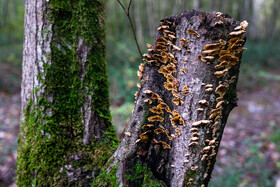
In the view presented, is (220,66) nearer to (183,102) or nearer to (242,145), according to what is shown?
(183,102)

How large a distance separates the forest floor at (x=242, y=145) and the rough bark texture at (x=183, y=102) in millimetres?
2318

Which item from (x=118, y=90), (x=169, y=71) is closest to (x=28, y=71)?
(x=169, y=71)

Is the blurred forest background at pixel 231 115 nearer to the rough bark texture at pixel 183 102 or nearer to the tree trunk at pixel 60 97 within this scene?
the rough bark texture at pixel 183 102

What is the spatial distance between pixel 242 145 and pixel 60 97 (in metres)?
4.92

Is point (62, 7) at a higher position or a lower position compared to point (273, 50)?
lower

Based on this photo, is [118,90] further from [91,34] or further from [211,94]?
[211,94]

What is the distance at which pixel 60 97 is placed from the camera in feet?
4.94

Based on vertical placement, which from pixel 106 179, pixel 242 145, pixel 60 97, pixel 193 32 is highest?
pixel 242 145

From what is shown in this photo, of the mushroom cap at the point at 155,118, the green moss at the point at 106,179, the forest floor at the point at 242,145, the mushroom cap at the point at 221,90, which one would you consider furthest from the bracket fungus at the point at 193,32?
the forest floor at the point at 242,145

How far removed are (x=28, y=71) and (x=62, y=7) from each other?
1.88 feet

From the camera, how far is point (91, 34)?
1571 mm

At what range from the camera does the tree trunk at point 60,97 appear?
1455 millimetres

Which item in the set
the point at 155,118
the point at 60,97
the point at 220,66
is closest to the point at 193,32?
the point at 220,66

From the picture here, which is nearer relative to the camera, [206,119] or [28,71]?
[206,119]
